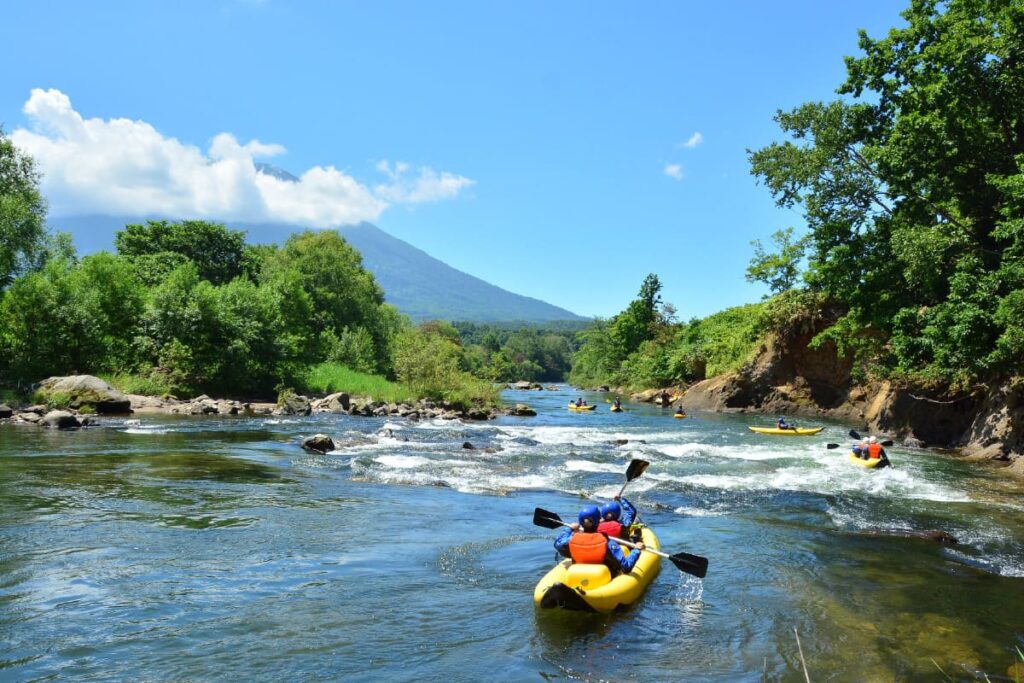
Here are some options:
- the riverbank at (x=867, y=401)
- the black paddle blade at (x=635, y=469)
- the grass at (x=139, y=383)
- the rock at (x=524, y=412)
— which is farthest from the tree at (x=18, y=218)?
the riverbank at (x=867, y=401)

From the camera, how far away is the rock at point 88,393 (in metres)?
24.5

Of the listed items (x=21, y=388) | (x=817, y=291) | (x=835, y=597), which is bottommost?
(x=835, y=597)

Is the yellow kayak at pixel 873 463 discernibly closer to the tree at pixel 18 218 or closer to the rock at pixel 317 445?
the rock at pixel 317 445

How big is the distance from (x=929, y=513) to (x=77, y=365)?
30.6 meters

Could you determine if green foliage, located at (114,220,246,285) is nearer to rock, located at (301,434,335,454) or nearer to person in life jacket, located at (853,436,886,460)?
rock, located at (301,434,335,454)

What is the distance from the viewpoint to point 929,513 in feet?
38.8

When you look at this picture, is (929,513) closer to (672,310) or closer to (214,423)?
(214,423)

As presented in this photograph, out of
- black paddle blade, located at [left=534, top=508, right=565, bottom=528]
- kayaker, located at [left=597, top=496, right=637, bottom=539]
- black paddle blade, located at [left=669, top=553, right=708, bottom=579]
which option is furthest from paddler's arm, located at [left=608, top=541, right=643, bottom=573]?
black paddle blade, located at [left=534, top=508, right=565, bottom=528]

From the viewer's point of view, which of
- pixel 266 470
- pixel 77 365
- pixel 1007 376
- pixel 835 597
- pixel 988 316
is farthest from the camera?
pixel 77 365

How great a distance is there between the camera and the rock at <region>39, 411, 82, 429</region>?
20.2 meters

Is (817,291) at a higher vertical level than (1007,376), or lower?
higher

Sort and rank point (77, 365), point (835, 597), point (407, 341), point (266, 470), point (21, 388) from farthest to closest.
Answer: point (407, 341), point (77, 365), point (21, 388), point (266, 470), point (835, 597)

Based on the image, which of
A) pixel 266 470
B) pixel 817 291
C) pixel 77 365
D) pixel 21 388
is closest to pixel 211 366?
pixel 77 365

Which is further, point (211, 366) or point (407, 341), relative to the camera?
point (407, 341)
